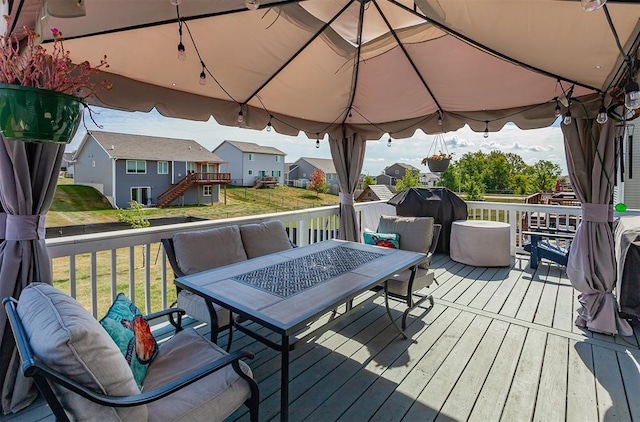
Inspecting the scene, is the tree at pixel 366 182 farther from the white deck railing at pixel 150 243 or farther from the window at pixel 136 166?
the window at pixel 136 166

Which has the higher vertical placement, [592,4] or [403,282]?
[592,4]

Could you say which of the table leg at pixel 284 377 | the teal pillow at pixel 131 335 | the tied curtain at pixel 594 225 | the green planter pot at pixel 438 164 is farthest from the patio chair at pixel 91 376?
the green planter pot at pixel 438 164

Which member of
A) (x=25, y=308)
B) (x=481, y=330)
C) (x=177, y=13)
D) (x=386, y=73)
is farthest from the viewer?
(x=386, y=73)

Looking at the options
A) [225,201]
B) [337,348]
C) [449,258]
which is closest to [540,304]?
[449,258]

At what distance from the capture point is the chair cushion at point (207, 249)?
281cm

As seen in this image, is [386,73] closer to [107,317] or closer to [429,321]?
[429,321]

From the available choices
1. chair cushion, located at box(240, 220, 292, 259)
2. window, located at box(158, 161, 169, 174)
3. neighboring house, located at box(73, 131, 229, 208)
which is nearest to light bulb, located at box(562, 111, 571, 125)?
chair cushion, located at box(240, 220, 292, 259)

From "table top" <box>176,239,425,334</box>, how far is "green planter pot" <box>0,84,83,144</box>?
1171 millimetres

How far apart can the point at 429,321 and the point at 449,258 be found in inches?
105

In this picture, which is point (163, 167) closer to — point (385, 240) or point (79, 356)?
point (385, 240)

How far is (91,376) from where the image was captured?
111cm

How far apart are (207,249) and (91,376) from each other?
1.87m

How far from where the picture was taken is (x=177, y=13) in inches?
82.0

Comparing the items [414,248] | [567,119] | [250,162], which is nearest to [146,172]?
A: [250,162]
